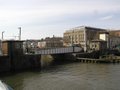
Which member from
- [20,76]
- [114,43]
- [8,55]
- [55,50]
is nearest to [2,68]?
[8,55]

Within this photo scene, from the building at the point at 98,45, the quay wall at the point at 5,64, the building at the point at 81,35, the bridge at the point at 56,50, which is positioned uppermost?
the building at the point at 81,35

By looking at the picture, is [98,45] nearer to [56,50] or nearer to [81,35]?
[56,50]

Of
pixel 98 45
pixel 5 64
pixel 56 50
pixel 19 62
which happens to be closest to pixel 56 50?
pixel 56 50

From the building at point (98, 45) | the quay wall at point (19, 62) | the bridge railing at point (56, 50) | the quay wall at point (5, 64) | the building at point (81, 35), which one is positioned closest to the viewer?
the quay wall at point (5, 64)

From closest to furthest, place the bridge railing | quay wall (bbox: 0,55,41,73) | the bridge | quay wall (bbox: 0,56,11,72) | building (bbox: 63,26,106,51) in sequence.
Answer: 1. quay wall (bbox: 0,56,11,72)
2. quay wall (bbox: 0,55,41,73)
3. the bridge
4. the bridge railing
5. building (bbox: 63,26,106,51)

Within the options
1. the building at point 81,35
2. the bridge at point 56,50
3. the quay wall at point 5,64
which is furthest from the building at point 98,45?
the building at point 81,35

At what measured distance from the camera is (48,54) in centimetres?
7700

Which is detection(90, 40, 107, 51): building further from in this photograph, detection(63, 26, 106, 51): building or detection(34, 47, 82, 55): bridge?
detection(63, 26, 106, 51): building

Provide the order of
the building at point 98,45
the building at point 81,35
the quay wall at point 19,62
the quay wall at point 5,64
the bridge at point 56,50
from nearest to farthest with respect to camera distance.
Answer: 1. the quay wall at point 5,64
2. the quay wall at point 19,62
3. the bridge at point 56,50
4. the building at point 98,45
5. the building at point 81,35

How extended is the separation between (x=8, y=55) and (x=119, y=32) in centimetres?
13825

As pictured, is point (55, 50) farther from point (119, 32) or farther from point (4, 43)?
point (119, 32)

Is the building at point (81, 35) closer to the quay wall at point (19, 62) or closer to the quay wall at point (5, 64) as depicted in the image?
the quay wall at point (19, 62)

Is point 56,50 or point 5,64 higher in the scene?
point 56,50

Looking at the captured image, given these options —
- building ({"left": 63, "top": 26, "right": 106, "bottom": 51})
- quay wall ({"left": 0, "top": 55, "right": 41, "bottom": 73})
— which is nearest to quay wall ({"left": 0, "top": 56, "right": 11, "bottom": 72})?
quay wall ({"left": 0, "top": 55, "right": 41, "bottom": 73})
